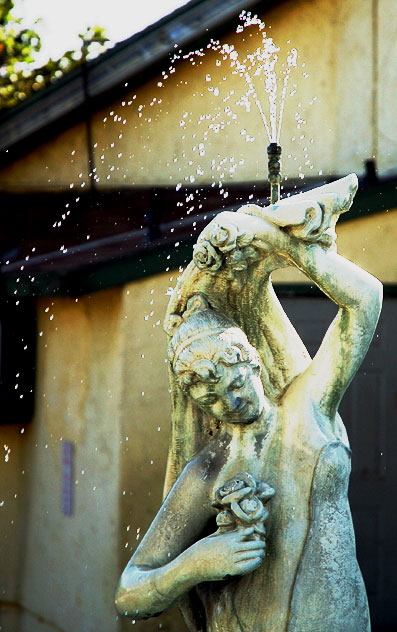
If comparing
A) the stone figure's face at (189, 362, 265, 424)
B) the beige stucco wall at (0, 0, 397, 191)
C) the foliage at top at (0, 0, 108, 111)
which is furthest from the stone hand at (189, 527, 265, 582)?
the foliage at top at (0, 0, 108, 111)

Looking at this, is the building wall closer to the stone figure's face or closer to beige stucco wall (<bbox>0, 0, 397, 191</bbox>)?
beige stucco wall (<bbox>0, 0, 397, 191</bbox>)

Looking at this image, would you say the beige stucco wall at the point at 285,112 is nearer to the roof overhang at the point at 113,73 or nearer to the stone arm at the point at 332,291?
the roof overhang at the point at 113,73

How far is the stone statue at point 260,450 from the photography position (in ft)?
10.8

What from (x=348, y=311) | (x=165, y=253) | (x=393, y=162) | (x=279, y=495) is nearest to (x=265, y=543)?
(x=279, y=495)

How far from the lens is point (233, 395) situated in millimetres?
3340

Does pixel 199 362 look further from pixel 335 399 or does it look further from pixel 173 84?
pixel 173 84

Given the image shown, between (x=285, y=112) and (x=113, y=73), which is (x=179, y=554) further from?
(x=113, y=73)

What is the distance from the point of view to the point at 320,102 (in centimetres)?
900

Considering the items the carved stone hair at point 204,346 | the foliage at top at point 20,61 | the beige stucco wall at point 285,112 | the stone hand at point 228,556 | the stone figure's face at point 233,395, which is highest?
the foliage at top at point 20,61

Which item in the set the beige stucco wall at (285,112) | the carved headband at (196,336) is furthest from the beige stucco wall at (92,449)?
the carved headband at (196,336)

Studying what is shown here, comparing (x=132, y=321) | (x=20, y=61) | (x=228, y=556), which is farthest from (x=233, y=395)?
(x=20, y=61)

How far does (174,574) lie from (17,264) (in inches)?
202

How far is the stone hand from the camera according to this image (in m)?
3.22

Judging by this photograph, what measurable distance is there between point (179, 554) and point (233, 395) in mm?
504
